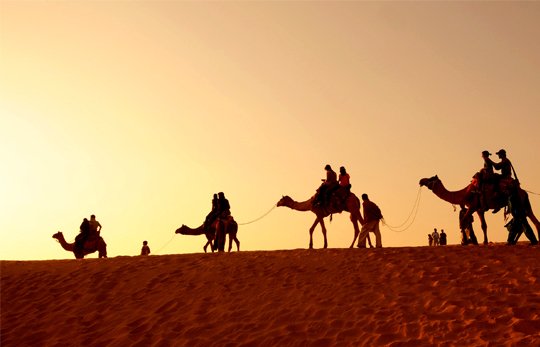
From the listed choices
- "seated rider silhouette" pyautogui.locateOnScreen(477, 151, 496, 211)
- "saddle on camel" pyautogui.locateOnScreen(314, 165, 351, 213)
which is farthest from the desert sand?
"saddle on camel" pyautogui.locateOnScreen(314, 165, 351, 213)

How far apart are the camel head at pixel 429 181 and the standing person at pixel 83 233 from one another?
1090cm

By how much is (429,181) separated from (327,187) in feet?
10.1

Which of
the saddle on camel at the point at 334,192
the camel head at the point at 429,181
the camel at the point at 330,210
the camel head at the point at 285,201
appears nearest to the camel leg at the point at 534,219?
the camel head at the point at 429,181

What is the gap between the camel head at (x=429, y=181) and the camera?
19.0m

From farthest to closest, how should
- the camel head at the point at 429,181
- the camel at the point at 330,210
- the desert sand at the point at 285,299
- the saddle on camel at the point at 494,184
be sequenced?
the camel head at the point at 429,181 → the camel at the point at 330,210 → the saddle on camel at the point at 494,184 → the desert sand at the point at 285,299

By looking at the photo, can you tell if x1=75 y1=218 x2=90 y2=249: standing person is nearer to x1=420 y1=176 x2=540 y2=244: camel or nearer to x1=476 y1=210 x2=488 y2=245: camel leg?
x1=420 y1=176 x2=540 y2=244: camel

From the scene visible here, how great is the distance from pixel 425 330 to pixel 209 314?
425 cm

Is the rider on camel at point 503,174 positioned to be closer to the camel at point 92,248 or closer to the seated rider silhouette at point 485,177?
the seated rider silhouette at point 485,177

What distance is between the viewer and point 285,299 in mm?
13109

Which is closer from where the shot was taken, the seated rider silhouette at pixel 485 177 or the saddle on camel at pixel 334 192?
the seated rider silhouette at pixel 485 177

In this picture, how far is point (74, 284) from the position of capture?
15102 millimetres

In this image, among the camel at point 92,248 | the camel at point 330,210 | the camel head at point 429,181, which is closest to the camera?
the camel at point 330,210

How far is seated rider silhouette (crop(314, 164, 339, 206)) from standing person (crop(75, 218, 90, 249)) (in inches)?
305

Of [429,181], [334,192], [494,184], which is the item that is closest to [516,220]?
[494,184]
